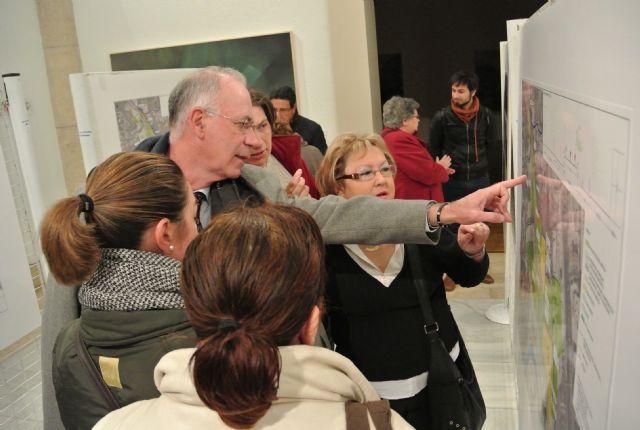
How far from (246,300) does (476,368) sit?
3.52 meters

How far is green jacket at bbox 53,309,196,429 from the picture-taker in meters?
1.28

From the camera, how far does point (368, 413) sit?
1.01 m

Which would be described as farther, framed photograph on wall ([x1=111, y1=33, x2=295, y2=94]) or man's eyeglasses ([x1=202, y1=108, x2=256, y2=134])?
framed photograph on wall ([x1=111, y1=33, x2=295, y2=94])

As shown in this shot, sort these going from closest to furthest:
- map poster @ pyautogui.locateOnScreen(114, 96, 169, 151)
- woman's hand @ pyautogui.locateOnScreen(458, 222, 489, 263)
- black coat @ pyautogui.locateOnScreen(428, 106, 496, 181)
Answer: woman's hand @ pyautogui.locateOnScreen(458, 222, 489, 263), map poster @ pyautogui.locateOnScreen(114, 96, 169, 151), black coat @ pyautogui.locateOnScreen(428, 106, 496, 181)

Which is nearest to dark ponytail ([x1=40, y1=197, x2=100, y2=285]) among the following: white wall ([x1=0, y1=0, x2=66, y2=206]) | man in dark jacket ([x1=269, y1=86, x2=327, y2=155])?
man in dark jacket ([x1=269, y1=86, x2=327, y2=155])

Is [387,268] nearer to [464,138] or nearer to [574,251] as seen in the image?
[574,251]

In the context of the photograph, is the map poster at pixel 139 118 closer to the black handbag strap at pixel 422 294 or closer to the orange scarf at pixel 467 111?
the black handbag strap at pixel 422 294

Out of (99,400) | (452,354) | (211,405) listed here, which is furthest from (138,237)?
(452,354)

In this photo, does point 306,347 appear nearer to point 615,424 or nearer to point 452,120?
point 615,424

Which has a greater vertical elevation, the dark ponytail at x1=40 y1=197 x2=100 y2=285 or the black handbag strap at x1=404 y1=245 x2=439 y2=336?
the dark ponytail at x1=40 y1=197 x2=100 y2=285

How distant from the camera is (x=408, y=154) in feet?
16.2

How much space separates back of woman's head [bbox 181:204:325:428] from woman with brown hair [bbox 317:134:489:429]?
1013mm

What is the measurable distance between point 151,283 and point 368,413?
59 centimetres

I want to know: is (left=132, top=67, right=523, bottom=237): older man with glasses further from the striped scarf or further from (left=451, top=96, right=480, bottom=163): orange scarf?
(left=451, top=96, right=480, bottom=163): orange scarf
